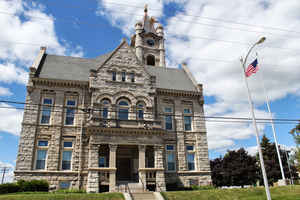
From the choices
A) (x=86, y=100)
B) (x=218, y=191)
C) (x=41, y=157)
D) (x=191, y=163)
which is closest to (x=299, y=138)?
(x=191, y=163)

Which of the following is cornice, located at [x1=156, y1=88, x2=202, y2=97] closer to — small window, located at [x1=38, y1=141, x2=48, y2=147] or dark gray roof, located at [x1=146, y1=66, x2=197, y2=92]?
dark gray roof, located at [x1=146, y1=66, x2=197, y2=92]

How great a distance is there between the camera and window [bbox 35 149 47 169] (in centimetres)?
2531

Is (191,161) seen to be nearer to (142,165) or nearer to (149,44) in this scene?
(142,165)

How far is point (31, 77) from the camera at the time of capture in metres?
27.3

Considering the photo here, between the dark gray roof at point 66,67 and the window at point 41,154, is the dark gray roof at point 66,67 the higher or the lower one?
the higher one

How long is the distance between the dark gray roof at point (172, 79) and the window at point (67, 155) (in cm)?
1305

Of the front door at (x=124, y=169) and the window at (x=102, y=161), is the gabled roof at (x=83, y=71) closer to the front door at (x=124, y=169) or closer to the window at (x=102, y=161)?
the window at (x=102, y=161)

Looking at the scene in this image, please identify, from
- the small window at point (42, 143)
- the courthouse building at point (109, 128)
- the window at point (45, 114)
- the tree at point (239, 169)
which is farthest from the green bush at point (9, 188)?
the tree at point (239, 169)

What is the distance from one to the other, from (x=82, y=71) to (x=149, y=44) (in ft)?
96.0

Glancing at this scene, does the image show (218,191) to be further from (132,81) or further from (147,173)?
(132,81)

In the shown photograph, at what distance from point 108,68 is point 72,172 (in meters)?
12.1

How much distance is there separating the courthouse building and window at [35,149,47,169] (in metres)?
0.09

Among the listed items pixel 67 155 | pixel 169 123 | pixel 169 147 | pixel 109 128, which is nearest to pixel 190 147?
pixel 169 147

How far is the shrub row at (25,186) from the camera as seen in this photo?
21109 mm
